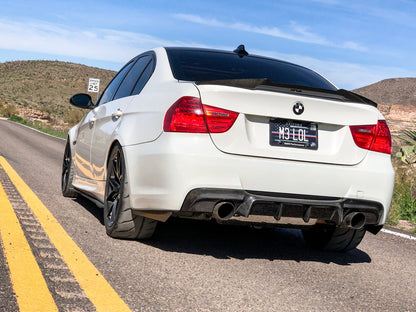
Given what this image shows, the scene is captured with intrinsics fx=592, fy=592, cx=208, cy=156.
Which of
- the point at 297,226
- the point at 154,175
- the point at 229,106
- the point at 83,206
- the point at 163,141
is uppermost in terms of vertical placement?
the point at 229,106

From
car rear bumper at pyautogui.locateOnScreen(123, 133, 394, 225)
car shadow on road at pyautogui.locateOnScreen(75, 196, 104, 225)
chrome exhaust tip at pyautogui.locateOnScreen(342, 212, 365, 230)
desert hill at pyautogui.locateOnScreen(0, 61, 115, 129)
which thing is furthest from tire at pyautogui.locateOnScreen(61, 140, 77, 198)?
desert hill at pyautogui.locateOnScreen(0, 61, 115, 129)

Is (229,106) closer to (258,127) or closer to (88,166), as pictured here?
(258,127)

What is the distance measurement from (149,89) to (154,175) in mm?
866

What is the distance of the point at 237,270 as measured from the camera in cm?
402

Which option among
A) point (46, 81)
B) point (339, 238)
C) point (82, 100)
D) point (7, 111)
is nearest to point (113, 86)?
point (82, 100)

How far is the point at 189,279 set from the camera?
3.64m

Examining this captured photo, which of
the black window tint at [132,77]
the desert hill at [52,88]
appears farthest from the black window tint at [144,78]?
the desert hill at [52,88]

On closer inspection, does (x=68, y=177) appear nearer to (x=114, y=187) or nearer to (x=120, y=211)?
(x=114, y=187)

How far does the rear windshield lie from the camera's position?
14.8 ft

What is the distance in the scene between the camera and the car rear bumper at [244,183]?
12.7 ft

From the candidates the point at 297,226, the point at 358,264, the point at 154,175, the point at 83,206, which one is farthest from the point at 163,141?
the point at 83,206

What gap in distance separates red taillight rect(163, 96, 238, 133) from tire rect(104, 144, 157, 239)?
2.38 feet

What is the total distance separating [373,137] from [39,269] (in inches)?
97.4

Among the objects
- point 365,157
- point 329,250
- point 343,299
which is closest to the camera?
point 343,299
